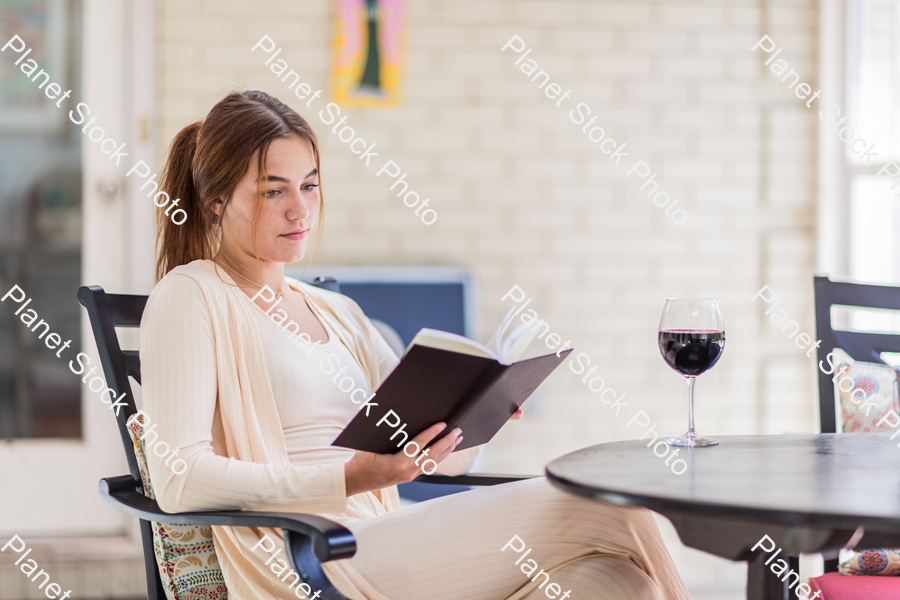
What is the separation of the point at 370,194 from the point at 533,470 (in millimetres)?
1205

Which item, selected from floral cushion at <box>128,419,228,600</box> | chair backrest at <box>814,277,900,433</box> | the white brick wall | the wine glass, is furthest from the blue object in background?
the wine glass

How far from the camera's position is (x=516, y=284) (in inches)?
120

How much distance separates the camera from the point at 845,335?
181 centimetres

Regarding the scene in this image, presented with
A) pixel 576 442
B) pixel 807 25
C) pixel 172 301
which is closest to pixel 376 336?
pixel 172 301

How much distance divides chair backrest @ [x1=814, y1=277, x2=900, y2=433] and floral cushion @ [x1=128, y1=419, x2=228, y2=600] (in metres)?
1.31

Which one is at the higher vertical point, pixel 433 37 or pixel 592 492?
pixel 433 37

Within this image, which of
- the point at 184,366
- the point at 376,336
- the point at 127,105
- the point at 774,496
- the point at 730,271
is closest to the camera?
the point at 774,496

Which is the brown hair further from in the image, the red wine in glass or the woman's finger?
the red wine in glass

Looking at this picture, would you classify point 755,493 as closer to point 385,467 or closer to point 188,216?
point 385,467

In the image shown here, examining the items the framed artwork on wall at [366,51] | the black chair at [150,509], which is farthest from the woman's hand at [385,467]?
the framed artwork on wall at [366,51]

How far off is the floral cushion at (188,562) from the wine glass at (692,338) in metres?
0.82

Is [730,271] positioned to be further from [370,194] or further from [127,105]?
[127,105]

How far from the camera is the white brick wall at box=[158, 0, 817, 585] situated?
9.75ft

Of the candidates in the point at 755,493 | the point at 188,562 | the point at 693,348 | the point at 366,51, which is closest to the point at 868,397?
the point at 693,348
